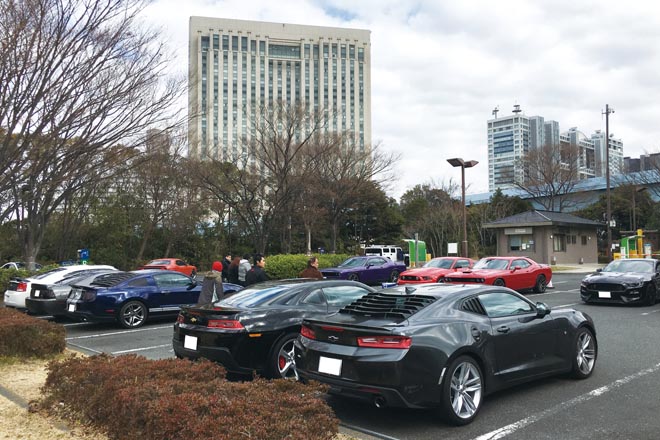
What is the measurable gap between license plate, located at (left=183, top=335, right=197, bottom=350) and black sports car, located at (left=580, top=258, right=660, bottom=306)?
12.2 m

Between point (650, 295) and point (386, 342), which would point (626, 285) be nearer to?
point (650, 295)

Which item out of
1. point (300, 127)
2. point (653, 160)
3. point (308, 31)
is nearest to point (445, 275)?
point (300, 127)

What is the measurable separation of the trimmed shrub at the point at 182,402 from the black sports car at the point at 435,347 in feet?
2.27

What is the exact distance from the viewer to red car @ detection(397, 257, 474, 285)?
18266mm

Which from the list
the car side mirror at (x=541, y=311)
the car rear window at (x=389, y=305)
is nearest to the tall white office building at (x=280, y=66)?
the car side mirror at (x=541, y=311)

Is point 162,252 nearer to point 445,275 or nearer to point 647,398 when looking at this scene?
point 445,275

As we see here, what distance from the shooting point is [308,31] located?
13462cm

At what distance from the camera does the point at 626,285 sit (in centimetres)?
1459

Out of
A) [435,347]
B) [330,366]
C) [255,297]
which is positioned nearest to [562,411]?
[435,347]

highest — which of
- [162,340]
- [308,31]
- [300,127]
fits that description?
[308,31]

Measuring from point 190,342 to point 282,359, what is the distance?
119 cm

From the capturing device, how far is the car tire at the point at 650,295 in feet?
47.9

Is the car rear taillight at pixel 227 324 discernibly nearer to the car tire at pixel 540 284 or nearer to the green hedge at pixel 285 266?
the car tire at pixel 540 284

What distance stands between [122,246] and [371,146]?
20528mm
